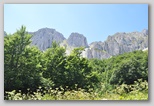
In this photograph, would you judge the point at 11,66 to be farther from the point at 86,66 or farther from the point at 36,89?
the point at 86,66

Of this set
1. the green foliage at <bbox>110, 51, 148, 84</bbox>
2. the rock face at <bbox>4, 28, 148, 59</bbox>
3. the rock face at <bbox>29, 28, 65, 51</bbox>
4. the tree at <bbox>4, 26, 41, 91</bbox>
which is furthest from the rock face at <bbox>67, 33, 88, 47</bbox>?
the green foliage at <bbox>110, 51, 148, 84</bbox>

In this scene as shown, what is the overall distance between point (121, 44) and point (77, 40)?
610mm

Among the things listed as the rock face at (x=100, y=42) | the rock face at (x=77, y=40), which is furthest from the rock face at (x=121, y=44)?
the rock face at (x=77, y=40)

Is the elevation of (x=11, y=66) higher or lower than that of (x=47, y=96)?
higher

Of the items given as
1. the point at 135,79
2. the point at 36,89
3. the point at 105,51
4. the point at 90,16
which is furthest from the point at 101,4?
the point at 36,89

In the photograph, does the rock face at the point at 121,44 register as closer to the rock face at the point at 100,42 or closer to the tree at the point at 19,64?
the rock face at the point at 100,42

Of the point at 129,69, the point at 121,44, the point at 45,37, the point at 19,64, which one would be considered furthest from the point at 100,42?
the point at 19,64

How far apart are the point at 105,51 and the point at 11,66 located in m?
1.31

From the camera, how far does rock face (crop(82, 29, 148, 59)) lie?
555 cm

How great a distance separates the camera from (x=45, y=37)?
5.60 m

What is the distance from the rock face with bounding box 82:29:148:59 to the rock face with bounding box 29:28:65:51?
18.8 inches

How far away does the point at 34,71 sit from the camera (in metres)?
5.65

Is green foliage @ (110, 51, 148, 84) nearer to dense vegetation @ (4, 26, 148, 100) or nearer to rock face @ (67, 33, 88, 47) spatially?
dense vegetation @ (4, 26, 148, 100)

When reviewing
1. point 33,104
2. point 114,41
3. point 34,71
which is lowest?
point 33,104
